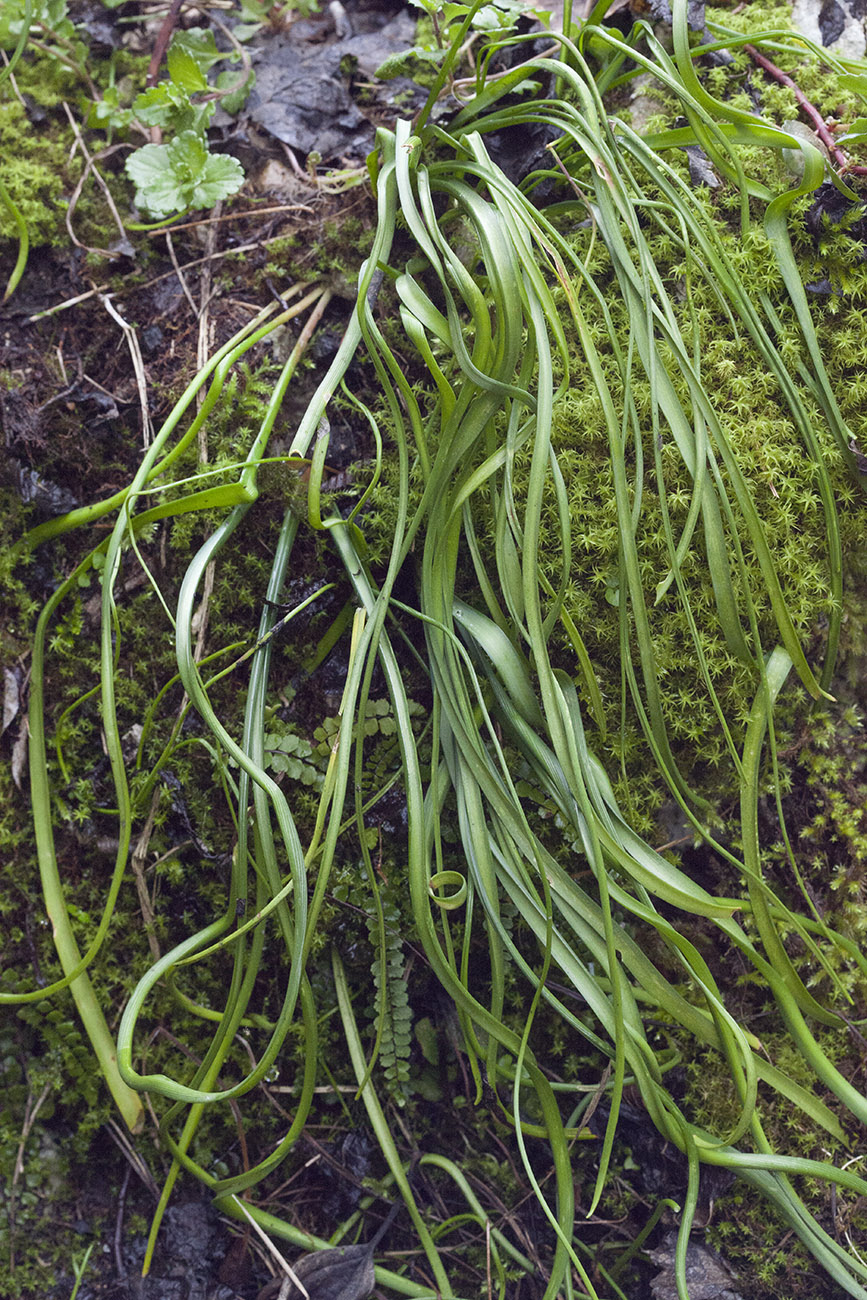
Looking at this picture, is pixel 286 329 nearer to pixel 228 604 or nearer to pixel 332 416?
pixel 332 416

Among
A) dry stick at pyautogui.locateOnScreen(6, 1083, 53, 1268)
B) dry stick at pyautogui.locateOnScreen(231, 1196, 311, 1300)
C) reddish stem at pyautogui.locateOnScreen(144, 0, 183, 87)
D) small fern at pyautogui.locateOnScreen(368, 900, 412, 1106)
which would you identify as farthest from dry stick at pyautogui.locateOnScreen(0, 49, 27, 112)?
dry stick at pyautogui.locateOnScreen(231, 1196, 311, 1300)

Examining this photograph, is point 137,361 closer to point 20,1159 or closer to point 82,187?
point 82,187

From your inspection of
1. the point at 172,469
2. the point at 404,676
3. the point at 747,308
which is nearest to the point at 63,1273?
the point at 404,676

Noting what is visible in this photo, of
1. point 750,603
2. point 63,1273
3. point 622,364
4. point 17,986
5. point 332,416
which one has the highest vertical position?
point 622,364

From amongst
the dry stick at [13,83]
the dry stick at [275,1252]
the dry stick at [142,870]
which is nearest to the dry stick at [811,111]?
the dry stick at [13,83]

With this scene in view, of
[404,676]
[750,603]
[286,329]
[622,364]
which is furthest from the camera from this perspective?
[286,329]

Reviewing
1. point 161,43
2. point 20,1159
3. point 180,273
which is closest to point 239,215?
point 180,273

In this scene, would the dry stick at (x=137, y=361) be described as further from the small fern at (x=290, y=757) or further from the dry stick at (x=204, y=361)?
the small fern at (x=290, y=757)
